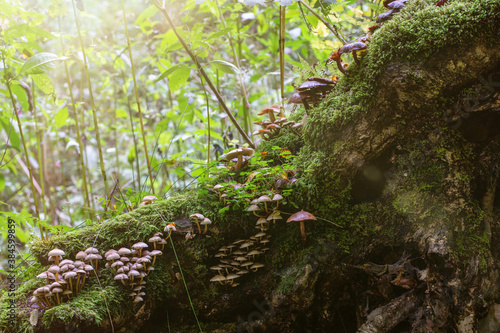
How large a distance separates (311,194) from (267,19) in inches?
145

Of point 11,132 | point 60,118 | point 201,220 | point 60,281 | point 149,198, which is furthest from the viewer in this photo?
point 60,118

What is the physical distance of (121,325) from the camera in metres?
2.11

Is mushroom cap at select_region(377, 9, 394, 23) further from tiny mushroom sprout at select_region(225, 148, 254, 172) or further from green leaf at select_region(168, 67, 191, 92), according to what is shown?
green leaf at select_region(168, 67, 191, 92)

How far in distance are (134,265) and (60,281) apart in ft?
1.46

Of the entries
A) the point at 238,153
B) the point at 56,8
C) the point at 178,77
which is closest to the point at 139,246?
the point at 238,153

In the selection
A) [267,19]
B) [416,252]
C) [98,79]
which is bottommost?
[416,252]

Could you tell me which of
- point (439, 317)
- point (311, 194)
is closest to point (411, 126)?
point (311, 194)

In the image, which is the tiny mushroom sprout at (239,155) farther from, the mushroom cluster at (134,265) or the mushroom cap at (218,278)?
the mushroom cap at (218,278)

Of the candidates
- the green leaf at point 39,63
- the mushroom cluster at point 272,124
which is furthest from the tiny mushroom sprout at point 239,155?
the green leaf at point 39,63

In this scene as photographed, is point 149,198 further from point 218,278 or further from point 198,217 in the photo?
point 218,278

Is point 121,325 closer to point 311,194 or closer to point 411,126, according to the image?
point 311,194

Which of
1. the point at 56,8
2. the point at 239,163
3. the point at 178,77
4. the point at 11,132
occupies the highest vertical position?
the point at 56,8

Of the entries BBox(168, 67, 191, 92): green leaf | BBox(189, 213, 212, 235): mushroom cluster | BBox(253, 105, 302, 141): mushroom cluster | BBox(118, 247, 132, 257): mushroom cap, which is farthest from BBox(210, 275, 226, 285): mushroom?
BBox(168, 67, 191, 92): green leaf

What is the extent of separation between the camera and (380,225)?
2.18 meters
